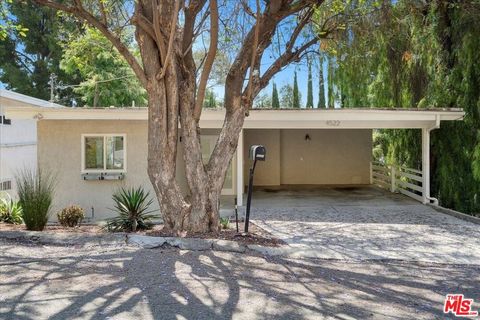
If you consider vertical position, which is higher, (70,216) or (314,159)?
(314,159)

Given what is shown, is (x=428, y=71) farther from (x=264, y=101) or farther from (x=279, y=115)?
(x=264, y=101)

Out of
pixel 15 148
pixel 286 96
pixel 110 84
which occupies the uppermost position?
pixel 110 84

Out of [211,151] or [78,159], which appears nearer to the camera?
[78,159]

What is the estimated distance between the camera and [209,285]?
15.1ft

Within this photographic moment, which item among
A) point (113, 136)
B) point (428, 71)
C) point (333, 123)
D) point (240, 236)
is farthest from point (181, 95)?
point (428, 71)

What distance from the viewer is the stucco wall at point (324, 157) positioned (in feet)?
57.3

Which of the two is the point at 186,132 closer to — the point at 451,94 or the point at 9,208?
the point at 9,208

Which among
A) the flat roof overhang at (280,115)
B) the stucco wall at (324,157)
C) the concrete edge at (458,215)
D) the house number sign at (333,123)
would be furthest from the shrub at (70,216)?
the stucco wall at (324,157)

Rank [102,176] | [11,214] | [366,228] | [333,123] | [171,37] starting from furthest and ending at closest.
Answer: [333,123]
[102,176]
[11,214]
[366,228]
[171,37]

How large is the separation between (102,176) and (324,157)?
30.8ft

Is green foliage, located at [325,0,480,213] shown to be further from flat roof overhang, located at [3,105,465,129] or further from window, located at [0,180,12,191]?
window, located at [0,180,12,191]

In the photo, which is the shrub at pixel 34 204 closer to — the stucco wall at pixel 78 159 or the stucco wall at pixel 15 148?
the stucco wall at pixel 78 159

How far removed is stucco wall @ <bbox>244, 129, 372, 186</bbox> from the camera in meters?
17.5

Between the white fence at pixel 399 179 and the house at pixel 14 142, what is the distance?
39.9ft
